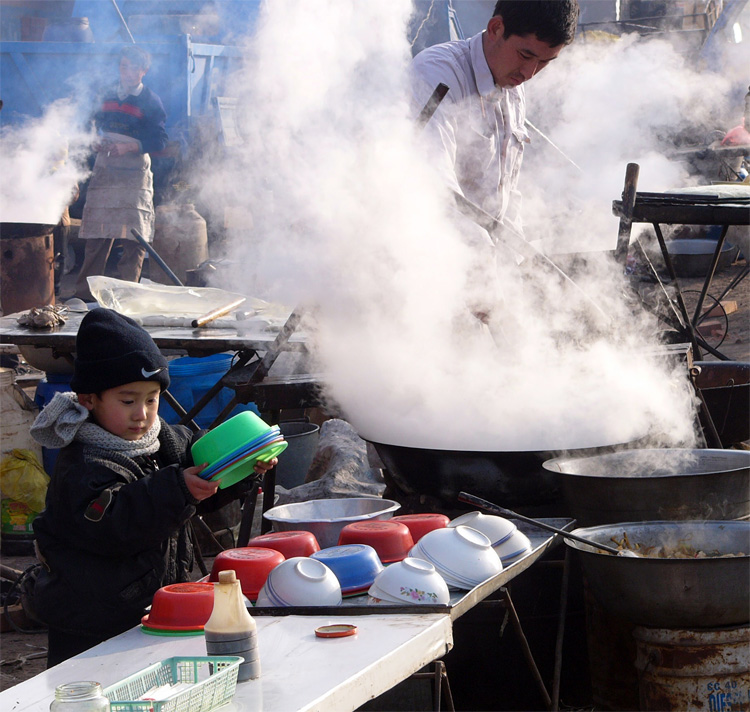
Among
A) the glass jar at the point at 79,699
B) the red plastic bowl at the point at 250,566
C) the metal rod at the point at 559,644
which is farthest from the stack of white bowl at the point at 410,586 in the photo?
the metal rod at the point at 559,644

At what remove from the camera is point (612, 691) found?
2.76m

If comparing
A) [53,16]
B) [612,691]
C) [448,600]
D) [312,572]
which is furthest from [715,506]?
[53,16]

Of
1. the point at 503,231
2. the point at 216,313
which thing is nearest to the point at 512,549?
the point at 503,231

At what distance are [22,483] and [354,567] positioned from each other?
309cm

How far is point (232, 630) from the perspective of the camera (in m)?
1.52

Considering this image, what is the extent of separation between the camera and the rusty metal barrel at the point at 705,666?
2.38 m

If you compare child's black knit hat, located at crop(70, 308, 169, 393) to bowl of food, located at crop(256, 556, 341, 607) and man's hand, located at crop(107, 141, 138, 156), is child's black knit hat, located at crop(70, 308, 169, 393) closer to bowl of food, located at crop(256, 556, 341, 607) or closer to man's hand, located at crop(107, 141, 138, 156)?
bowl of food, located at crop(256, 556, 341, 607)

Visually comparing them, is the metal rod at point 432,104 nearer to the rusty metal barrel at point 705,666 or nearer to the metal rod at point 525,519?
the metal rod at point 525,519

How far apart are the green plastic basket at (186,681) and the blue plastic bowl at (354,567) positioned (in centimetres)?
51

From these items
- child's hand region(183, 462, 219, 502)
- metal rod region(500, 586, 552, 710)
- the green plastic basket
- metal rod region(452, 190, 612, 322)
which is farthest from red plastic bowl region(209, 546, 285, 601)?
metal rod region(452, 190, 612, 322)

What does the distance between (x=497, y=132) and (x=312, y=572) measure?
2274 mm

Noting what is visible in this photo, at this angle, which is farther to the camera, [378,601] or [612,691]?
[612,691]

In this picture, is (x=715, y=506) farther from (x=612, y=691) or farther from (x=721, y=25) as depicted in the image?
(x=721, y=25)

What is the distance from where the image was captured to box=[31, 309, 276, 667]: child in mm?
2000
